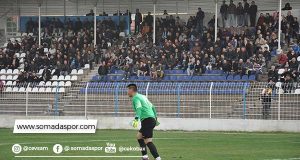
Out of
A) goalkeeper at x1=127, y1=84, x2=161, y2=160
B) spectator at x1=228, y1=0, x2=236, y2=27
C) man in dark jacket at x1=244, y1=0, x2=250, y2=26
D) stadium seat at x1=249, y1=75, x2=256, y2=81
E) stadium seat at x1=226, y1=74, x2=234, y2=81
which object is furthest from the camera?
spectator at x1=228, y1=0, x2=236, y2=27

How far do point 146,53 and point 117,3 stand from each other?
8288mm

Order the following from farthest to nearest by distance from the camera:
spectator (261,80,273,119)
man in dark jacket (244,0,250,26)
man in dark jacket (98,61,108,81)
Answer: man in dark jacket (244,0,250,26) < man in dark jacket (98,61,108,81) < spectator (261,80,273,119)

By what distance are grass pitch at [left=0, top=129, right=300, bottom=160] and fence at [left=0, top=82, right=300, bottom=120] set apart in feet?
5.79

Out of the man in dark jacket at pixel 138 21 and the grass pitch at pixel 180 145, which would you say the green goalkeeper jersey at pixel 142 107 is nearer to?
the grass pitch at pixel 180 145

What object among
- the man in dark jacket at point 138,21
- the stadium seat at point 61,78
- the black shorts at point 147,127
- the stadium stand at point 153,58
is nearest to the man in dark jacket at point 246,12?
the stadium stand at point 153,58

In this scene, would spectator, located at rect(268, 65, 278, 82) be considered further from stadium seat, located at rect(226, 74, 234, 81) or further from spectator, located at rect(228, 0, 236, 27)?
spectator, located at rect(228, 0, 236, 27)

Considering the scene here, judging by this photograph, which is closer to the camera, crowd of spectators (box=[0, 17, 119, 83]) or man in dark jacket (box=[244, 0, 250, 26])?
man in dark jacket (box=[244, 0, 250, 26])

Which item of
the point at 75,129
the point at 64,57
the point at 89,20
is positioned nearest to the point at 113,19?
the point at 89,20

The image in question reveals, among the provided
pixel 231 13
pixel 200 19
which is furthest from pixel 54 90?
pixel 231 13

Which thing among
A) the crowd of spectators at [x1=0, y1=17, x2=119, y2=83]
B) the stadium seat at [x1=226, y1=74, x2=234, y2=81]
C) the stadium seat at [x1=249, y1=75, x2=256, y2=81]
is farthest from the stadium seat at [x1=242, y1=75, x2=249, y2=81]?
the crowd of spectators at [x1=0, y1=17, x2=119, y2=83]

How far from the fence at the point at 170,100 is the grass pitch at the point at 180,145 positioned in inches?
69.4

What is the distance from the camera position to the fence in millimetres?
33844

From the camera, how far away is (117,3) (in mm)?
51844

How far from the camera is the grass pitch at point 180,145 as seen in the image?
21.5 meters
